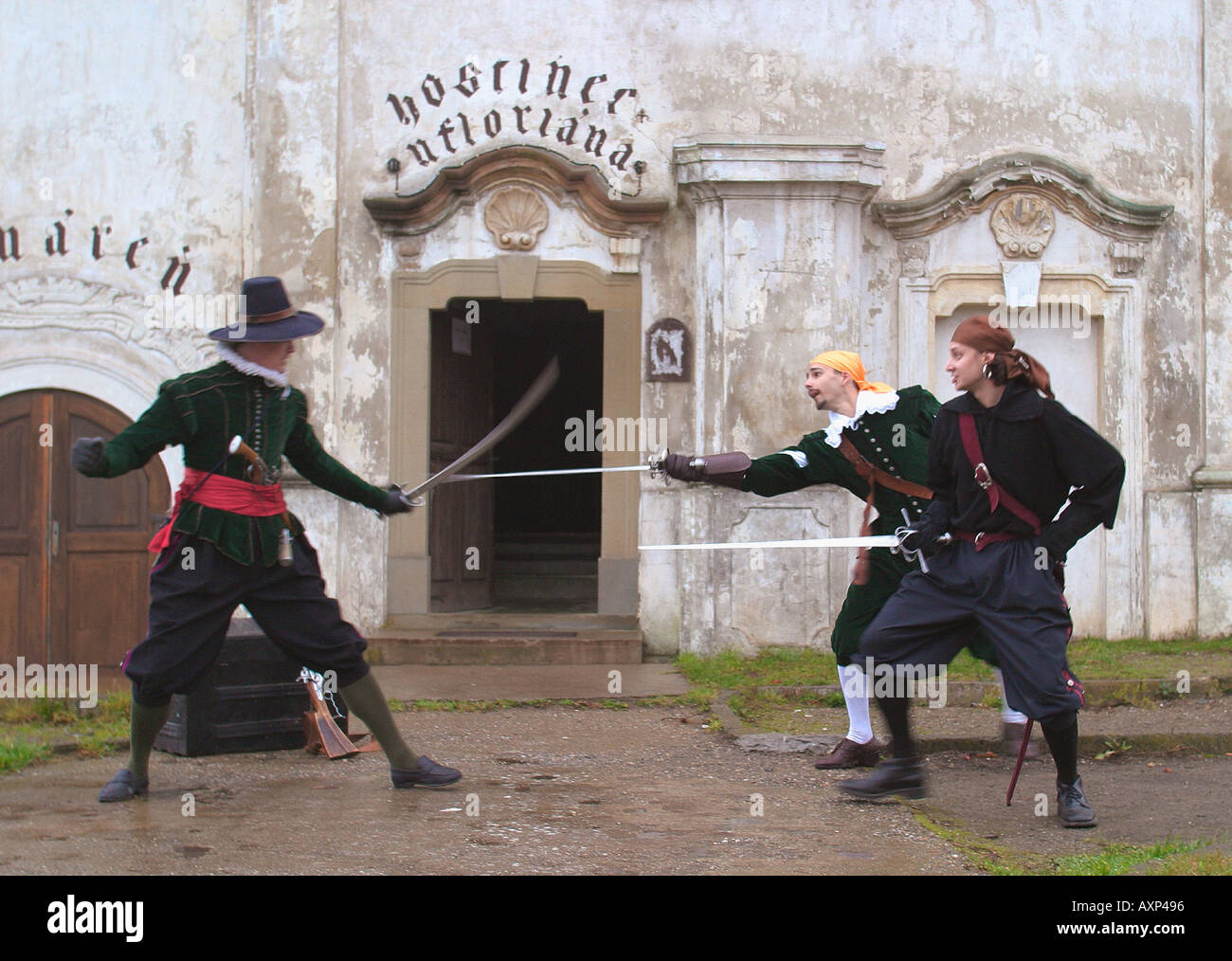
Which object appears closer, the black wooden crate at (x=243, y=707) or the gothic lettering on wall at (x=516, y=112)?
the black wooden crate at (x=243, y=707)

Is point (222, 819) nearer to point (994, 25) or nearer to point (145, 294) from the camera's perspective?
point (145, 294)

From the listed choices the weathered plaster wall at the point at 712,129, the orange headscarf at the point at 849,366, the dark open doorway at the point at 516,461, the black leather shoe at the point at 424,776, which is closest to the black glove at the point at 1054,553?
the orange headscarf at the point at 849,366

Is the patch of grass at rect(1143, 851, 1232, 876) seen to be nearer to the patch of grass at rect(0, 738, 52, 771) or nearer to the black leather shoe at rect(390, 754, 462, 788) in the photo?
the black leather shoe at rect(390, 754, 462, 788)

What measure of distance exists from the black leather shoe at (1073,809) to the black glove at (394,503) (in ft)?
9.02

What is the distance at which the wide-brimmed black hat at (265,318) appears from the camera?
5562 millimetres

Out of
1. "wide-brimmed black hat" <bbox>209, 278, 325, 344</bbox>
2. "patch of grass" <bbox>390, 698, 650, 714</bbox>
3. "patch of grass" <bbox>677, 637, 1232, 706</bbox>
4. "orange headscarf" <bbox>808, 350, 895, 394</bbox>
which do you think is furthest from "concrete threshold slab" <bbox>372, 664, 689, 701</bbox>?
"wide-brimmed black hat" <bbox>209, 278, 325, 344</bbox>

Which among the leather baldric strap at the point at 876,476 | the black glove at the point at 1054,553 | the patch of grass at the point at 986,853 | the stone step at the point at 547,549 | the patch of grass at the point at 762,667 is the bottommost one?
the patch of grass at the point at 986,853

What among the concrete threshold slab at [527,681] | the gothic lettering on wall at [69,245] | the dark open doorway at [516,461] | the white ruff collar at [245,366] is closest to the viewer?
the white ruff collar at [245,366]

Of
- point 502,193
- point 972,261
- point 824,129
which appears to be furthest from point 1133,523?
point 502,193

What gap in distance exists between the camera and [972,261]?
10.8 m

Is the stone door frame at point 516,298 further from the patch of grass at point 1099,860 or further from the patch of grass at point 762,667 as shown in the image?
the patch of grass at point 1099,860

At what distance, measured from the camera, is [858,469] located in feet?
20.1

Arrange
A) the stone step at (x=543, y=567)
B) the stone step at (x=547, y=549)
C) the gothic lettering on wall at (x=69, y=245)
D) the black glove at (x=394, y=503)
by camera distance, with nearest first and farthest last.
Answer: the black glove at (x=394, y=503), the gothic lettering on wall at (x=69, y=245), the stone step at (x=543, y=567), the stone step at (x=547, y=549)

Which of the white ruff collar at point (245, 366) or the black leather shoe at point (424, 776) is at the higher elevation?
the white ruff collar at point (245, 366)
